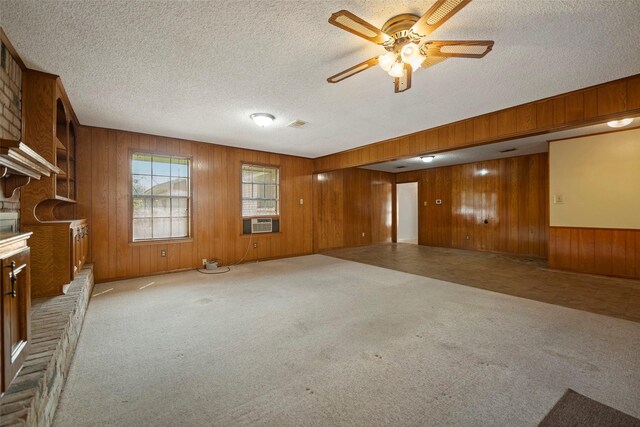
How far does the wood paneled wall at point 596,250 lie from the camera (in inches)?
169

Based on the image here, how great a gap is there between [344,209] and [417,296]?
14.9 ft

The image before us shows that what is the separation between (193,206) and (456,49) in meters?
4.74

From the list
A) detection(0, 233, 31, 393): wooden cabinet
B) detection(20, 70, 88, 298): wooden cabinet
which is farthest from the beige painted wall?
detection(20, 70, 88, 298): wooden cabinet

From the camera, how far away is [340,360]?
2051 millimetres

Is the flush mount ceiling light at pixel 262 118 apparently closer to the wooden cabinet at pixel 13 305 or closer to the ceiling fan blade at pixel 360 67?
the ceiling fan blade at pixel 360 67

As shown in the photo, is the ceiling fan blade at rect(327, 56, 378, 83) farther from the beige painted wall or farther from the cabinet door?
the beige painted wall

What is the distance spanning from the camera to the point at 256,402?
5.30 feet

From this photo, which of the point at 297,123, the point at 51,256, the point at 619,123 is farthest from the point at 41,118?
the point at 619,123

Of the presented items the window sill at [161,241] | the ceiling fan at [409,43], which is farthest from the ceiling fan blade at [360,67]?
the window sill at [161,241]

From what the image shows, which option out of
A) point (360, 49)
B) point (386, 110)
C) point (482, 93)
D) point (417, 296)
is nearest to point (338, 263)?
point (417, 296)

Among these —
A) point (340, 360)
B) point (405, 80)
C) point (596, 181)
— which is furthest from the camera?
point (596, 181)

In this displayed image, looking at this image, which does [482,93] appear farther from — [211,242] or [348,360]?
[211,242]

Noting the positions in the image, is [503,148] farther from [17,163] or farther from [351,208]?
[17,163]

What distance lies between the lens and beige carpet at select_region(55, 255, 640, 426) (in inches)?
61.0
